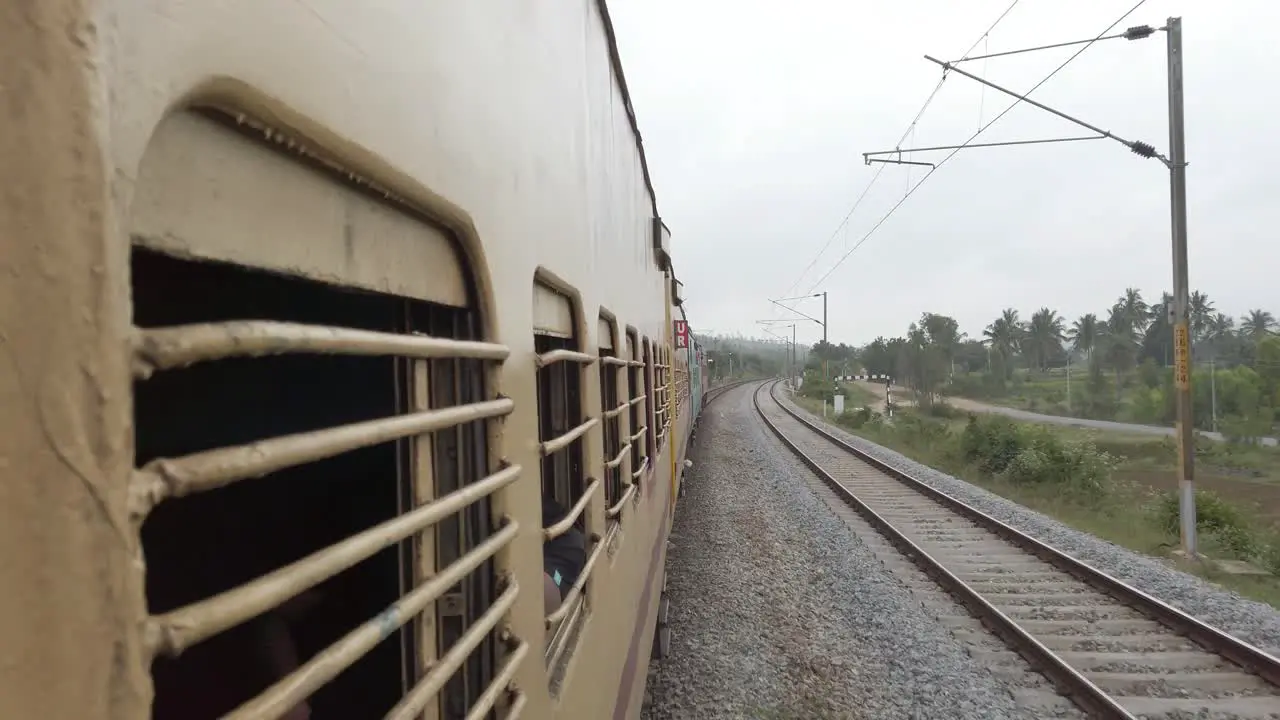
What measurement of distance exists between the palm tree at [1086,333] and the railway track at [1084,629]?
88.9 metres

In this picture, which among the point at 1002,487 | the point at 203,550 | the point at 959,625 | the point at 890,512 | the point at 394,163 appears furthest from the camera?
the point at 1002,487

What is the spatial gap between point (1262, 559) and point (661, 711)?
9.02 meters

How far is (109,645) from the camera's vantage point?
0.59 m

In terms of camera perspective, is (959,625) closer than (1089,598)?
Yes

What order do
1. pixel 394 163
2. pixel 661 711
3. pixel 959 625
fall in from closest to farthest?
pixel 394 163 → pixel 661 711 → pixel 959 625

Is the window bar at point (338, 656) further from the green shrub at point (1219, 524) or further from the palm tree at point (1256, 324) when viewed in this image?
the palm tree at point (1256, 324)

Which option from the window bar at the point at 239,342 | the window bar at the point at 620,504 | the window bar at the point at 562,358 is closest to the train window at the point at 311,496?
the window bar at the point at 239,342

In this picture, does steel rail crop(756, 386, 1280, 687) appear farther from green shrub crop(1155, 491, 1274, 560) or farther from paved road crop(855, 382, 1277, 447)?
paved road crop(855, 382, 1277, 447)

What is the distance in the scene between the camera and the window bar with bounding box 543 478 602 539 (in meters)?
2.02

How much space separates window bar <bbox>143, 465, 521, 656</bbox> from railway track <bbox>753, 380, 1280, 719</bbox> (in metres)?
5.64

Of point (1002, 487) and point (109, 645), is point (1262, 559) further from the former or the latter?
point (109, 645)

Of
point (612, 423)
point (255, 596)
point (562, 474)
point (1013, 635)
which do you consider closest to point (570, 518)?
point (562, 474)

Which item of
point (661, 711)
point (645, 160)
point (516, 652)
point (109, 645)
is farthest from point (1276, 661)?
point (109, 645)

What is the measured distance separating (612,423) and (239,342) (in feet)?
10.3
